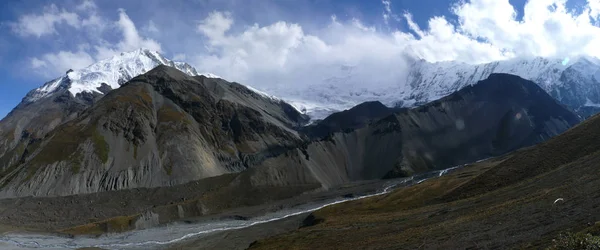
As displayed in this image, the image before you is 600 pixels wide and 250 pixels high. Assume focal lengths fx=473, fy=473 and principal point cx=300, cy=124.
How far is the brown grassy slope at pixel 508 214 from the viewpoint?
3566 cm

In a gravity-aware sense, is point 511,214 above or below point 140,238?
below

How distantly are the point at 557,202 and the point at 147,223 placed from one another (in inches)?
4345

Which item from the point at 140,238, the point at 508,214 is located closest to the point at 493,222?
the point at 508,214

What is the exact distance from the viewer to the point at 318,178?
7259 inches

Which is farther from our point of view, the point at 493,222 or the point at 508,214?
the point at 508,214

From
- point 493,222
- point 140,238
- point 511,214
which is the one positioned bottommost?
point 493,222

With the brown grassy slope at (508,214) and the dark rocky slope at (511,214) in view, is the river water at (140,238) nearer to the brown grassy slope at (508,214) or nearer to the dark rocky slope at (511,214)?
the brown grassy slope at (508,214)

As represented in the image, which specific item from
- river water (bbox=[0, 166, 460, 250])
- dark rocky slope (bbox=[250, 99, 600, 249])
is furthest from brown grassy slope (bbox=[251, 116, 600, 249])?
river water (bbox=[0, 166, 460, 250])

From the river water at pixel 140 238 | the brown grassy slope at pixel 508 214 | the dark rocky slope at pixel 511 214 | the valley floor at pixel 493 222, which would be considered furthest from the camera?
the river water at pixel 140 238

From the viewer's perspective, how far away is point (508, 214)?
4228 cm

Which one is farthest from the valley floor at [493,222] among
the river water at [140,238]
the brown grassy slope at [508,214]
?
the river water at [140,238]

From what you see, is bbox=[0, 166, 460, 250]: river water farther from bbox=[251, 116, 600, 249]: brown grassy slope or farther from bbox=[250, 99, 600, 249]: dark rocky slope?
bbox=[250, 99, 600, 249]: dark rocky slope

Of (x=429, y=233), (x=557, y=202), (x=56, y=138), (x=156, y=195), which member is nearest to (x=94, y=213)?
(x=156, y=195)

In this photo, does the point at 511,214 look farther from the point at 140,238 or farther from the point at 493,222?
the point at 140,238
